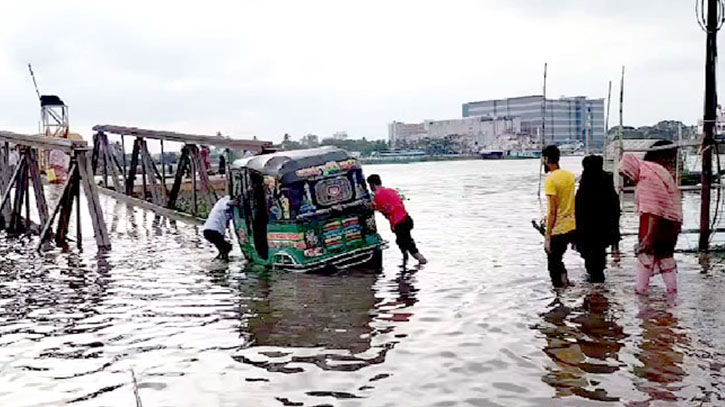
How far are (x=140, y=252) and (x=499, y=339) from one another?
1002 cm

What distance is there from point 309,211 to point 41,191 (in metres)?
10.1

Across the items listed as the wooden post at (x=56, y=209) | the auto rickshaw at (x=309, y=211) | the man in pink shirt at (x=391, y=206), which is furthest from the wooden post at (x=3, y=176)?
the man in pink shirt at (x=391, y=206)

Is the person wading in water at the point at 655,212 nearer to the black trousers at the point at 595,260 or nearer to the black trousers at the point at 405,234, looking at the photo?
the black trousers at the point at 595,260

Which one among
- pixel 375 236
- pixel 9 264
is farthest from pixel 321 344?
pixel 9 264

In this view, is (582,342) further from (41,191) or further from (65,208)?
(41,191)

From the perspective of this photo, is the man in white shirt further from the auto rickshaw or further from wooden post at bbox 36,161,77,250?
wooden post at bbox 36,161,77,250

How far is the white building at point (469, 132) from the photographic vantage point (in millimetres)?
104319

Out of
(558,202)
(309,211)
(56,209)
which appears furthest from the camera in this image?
(56,209)

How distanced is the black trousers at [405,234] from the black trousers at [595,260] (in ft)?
10.8

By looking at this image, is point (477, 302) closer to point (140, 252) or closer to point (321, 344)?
point (321, 344)

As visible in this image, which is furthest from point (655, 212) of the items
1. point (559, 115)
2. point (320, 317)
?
point (559, 115)

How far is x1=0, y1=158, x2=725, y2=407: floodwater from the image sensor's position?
19.7 feet

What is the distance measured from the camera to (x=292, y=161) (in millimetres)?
11594

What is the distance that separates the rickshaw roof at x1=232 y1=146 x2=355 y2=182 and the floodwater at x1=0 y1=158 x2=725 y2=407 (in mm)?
1501
